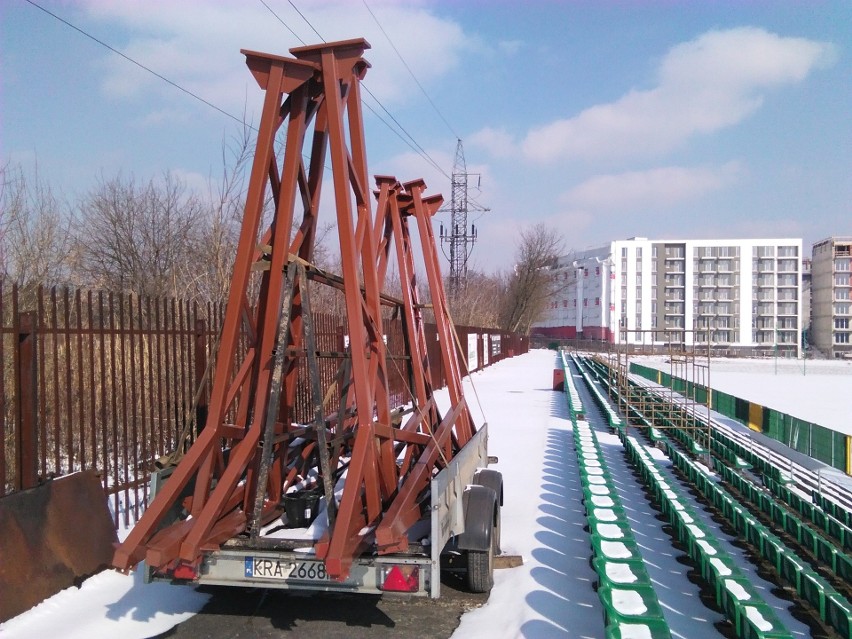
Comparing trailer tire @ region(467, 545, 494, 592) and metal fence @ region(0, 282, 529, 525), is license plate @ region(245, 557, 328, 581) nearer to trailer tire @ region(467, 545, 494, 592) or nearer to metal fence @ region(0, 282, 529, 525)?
metal fence @ region(0, 282, 529, 525)

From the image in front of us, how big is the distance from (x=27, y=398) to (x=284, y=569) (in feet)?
8.94

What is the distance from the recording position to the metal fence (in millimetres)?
5715

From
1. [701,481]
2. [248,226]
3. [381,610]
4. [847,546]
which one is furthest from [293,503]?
[701,481]

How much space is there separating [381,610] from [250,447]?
170 cm

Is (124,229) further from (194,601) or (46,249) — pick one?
(194,601)

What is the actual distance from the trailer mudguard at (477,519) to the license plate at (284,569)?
4.53ft

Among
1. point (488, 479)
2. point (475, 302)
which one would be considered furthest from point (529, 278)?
point (488, 479)

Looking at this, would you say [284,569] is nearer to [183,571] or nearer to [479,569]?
[183,571]

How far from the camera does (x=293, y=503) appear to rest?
5832 millimetres

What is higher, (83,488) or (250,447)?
(250,447)

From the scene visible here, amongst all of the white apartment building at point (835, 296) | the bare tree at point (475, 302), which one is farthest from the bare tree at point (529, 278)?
the white apartment building at point (835, 296)

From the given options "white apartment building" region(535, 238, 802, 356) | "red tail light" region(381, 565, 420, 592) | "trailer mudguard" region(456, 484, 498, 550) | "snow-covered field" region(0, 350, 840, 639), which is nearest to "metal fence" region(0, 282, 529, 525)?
"snow-covered field" region(0, 350, 840, 639)

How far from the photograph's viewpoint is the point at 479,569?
575cm

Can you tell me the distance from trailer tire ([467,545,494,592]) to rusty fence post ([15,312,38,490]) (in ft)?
11.8
